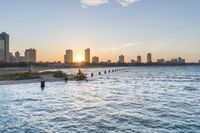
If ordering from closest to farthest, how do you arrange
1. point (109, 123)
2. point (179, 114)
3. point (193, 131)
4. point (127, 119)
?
point (193, 131), point (109, 123), point (127, 119), point (179, 114)

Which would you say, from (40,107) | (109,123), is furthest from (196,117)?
(40,107)

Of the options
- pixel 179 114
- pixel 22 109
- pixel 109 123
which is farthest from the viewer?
pixel 22 109

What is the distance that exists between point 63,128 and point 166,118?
459 inches

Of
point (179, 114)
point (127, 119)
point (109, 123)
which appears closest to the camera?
point (109, 123)

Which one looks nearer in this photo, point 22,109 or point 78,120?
point 78,120

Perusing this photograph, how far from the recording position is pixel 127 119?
31.8m

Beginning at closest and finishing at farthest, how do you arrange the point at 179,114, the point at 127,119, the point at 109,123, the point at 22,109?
the point at 109,123, the point at 127,119, the point at 179,114, the point at 22,109

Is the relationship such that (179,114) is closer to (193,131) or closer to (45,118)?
(193,131)

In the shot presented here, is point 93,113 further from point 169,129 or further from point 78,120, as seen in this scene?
point 169,129

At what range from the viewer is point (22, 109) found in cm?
3912

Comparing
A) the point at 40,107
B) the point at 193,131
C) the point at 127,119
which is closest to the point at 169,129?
the point at 193,131

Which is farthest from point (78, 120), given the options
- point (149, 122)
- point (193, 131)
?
point (193, 131)

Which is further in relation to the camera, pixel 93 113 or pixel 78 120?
pixel 93 113

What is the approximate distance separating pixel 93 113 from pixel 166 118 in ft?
28.3
